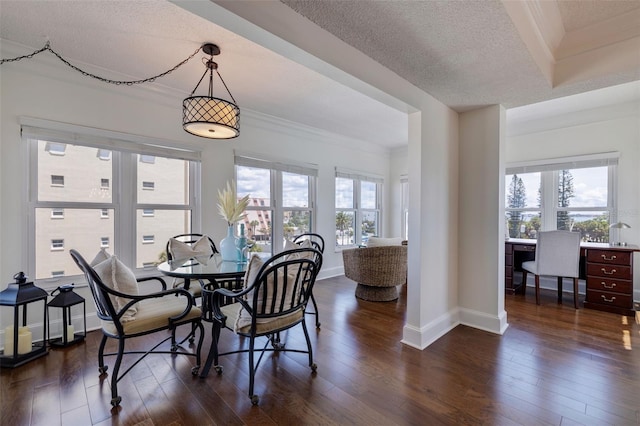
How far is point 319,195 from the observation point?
522cm

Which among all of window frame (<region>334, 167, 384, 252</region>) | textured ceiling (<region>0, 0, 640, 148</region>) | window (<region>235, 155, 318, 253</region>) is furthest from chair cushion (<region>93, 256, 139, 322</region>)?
window frame (<region>334, 167, 384, 252</region>)

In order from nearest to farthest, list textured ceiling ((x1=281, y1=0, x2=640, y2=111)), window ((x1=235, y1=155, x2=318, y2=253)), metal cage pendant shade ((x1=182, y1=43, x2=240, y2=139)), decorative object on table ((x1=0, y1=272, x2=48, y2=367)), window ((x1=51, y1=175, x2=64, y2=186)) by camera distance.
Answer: textured ceiling ((x1=281, y1=0, x2=640, y2=111))
decorative object on table ((x1=0, y1=272, x2=48, y2=367))
metal cage pendant shade ((x1=182, y1=43, x2=240, y2=139))
window ((x1=51, y1=175, x2=64, y2=186))
window ((x1=235, y1=155, x2=318, y2=253))

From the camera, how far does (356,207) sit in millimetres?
6062

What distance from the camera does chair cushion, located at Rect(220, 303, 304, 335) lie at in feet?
6.34

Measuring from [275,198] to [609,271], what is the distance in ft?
15.0

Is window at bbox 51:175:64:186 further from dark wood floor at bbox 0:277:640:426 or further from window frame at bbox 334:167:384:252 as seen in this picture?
window frame at bbox 334:167:384:252

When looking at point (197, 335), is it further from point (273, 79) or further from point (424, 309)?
point (273, 79)

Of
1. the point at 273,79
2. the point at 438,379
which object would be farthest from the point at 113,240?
the point at 438,379

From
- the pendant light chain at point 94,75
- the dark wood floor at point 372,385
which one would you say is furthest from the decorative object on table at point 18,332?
the pendant light chain at point 94,75

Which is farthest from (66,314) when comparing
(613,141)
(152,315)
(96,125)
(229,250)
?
(613,141)

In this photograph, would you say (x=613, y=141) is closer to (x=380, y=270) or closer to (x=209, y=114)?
(x=380, y=270)

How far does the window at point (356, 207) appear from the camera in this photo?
5.77 meters

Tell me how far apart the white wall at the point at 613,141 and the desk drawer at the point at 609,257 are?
687 mm

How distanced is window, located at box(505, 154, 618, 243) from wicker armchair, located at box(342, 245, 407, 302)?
8.41ft
